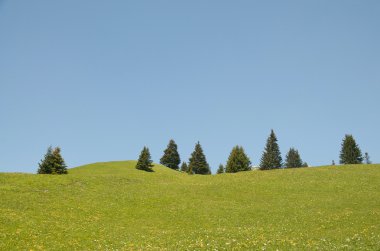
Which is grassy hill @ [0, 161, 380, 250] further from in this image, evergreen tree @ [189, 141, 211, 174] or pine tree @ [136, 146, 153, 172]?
evergreen tree @ [189, 141, 211, 174]

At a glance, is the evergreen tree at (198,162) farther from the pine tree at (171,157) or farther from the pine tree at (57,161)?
the pine tree at (57,161)

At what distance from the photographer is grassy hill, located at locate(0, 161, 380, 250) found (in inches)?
979

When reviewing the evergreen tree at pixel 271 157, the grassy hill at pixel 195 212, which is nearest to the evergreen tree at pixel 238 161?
the evergreen tree at pixel 271 157

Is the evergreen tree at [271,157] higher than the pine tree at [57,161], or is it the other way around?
the evergreen tree at [271,157]

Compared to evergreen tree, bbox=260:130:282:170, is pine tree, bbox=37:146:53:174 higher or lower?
lower

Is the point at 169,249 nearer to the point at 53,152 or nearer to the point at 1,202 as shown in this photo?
the point at 1,202

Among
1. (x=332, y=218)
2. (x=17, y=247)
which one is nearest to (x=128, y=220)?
(x=17, y=247)

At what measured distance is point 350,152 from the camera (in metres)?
109

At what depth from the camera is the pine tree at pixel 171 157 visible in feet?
369

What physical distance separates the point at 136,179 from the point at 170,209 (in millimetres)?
20956

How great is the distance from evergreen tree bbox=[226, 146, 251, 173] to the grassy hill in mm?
30833

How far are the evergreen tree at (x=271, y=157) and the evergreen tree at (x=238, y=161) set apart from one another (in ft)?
68.3

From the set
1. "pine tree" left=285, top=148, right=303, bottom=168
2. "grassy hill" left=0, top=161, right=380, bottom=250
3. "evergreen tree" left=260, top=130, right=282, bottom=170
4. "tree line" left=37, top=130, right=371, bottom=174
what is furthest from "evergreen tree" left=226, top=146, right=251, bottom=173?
"pine tree" left=285, top=148, right=303, bottom=168

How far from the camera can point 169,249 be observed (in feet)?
71.4
